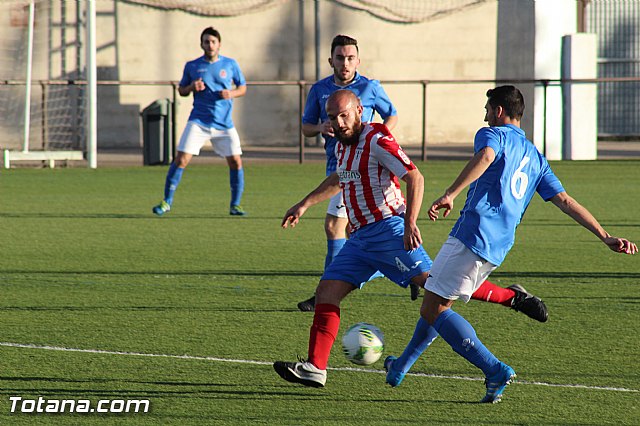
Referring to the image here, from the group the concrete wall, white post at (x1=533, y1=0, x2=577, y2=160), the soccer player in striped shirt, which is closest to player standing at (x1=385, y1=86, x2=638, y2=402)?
the soccer player in striped shirt

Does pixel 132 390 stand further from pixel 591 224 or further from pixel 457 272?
pixel 591 224

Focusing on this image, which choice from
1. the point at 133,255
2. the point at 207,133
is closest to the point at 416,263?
the point at 133,255

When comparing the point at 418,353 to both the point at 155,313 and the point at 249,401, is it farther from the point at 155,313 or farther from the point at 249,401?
the point at 155,313

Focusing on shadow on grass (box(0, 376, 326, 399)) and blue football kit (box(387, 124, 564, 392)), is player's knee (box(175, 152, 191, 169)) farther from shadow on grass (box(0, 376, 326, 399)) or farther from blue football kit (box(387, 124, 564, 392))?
blue football kit (box(387, 124, 564, 392))

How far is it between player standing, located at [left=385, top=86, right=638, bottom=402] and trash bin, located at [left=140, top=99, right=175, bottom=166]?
16262 mm

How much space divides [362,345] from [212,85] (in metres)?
7.97

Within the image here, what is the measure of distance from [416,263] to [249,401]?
1.14m

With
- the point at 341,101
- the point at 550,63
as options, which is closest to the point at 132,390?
the point at 341,101

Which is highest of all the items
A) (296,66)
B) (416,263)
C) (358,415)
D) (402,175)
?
(296,66)

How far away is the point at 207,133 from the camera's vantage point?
43.8 feet

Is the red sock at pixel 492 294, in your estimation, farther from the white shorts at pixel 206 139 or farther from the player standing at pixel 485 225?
the white shorts at pixel 206 139

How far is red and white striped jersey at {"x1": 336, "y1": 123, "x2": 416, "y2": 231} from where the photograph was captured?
5809mm

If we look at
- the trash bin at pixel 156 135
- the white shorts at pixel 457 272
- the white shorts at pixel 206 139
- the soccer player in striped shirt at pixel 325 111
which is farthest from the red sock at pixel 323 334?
the trash bin at pixel 156 135

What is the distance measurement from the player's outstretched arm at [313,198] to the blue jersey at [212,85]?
699cm
